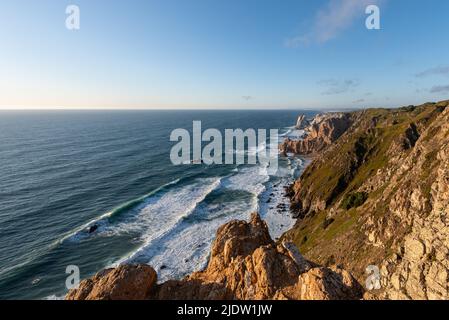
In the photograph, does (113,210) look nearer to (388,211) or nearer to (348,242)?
(348,242)

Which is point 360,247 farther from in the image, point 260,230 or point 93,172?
point 93,172

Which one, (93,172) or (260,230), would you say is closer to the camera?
(260,230)

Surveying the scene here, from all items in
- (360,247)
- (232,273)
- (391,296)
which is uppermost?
(391,296)

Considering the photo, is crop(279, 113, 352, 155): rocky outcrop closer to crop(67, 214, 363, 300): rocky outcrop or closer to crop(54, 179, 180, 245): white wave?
crop(54, 179, 180, 245): white wave

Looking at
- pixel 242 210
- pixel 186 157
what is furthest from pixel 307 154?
pixel 242 210

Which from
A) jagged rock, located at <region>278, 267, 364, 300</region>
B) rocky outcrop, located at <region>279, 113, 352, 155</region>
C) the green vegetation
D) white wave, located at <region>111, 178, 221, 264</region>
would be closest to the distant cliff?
jagged rock, located at <region>278, 267, 364, 300</region>

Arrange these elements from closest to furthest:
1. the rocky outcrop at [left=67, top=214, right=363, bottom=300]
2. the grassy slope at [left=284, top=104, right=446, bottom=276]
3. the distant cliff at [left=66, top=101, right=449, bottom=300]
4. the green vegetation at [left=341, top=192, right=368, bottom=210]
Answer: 1. the rocky outcrop at [left=67, top=214, right=363, bottom=300]
2. the distant cliff at [left=66, top=101, right=449, bottom=300]
3. the grassy slope at [left=284, top=104, right=446, bottom=276]
4. the green vegetation at [left=341, top=192, right=368, bottom=210]
